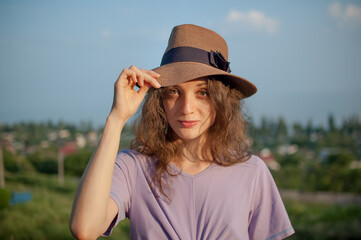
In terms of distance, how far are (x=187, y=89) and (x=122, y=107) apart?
33 centimetres

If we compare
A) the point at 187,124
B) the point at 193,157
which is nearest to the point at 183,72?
the point at 187,124

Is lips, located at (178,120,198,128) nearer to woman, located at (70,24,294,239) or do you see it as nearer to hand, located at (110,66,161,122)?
woman, located at (70,24,294,239)

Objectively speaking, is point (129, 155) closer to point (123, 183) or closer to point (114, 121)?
point (123, 183)

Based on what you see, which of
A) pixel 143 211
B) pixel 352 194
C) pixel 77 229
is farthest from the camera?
pixel 352 194

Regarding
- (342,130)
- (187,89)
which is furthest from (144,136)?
(342,130)

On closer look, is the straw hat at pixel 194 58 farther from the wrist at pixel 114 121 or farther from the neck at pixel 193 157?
the neck at pixel 193 157

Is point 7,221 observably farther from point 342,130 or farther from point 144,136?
point 342,130

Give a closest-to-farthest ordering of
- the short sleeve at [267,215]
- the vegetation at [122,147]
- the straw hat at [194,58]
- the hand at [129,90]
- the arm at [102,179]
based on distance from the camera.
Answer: the arm at [102,179] → the hand at [129,90] → the straw hat at [194,58] → the short sleeve at [267,215] → the vegetation at [122,147]

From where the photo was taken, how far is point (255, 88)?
1630 millimetres

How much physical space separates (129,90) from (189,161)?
1.69 ft

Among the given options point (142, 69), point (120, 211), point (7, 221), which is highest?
point (142, 69)

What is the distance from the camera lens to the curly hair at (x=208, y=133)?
1611 mm

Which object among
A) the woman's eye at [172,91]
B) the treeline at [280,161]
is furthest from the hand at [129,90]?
the treeline at [280,161]

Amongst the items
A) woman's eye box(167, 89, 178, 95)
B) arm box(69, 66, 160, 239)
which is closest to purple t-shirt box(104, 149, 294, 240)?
arm box(69, 66, 160, 239)
